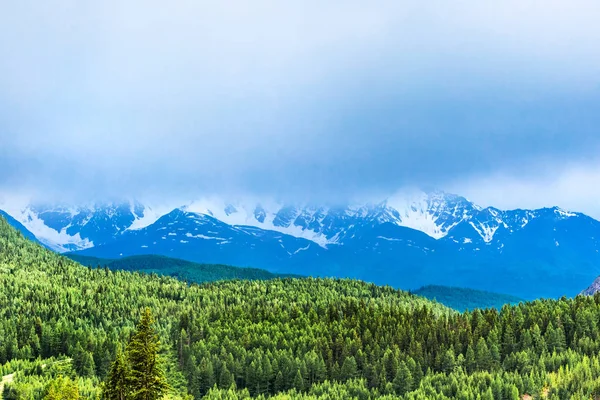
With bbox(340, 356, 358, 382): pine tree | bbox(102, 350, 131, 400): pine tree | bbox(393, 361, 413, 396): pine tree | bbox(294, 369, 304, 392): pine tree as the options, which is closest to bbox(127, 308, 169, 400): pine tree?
bbox(102, 350, 131, 400): pine tree

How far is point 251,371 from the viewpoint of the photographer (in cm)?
18425

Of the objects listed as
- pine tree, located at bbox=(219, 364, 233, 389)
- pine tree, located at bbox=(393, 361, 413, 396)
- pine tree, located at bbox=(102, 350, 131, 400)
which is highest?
pine tree, located at bbox=(393, 361, 413, 396)

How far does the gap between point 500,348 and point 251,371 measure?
84179mm

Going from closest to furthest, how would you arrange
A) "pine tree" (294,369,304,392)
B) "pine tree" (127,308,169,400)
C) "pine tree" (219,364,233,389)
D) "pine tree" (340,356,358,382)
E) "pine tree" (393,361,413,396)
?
"pine tree" (127,308,169,400)
"pine tree" (393,361,413,396)
"pine tree" (294,369,304,392)
"pine tree" (219,364,233,389)
"pine tree" (340,356,358,382)

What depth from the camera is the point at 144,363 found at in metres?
76.7

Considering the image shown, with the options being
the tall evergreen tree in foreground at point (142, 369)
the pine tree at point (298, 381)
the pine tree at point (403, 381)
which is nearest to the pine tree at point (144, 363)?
the tall evergreen tree in foreground at point (142, 369)

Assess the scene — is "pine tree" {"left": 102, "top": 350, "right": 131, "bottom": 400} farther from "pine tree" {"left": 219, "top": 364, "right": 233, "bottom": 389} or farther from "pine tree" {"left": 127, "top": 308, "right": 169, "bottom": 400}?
"pine tree" {"left": 219, "top": 364, "right": 233, "bottom": 389}

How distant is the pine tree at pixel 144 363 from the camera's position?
75875mm

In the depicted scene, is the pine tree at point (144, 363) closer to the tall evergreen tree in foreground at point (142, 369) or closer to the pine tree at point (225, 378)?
the tall evergreen tree in foreground at point (142, 369)

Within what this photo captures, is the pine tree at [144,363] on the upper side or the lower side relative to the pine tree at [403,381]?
lower

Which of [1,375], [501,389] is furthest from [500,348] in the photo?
[1,375]

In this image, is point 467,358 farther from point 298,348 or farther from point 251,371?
point 251,371

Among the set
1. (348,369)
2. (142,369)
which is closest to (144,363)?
(142,369)

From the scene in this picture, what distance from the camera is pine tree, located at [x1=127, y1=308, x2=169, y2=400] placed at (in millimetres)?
75875
